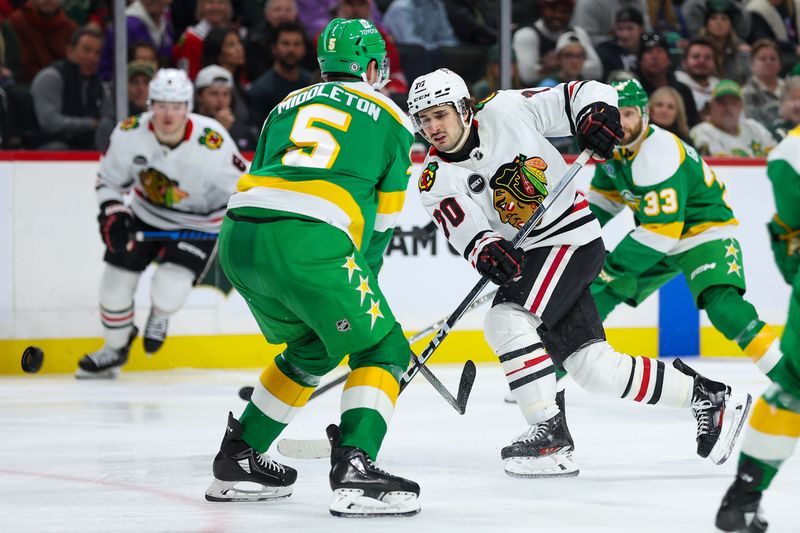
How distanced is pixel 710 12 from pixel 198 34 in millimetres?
2845

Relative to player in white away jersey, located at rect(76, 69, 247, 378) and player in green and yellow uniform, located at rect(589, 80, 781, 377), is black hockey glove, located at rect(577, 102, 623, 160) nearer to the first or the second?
player in green and yellow uniform, located at rect(589, 80, 781, 377)

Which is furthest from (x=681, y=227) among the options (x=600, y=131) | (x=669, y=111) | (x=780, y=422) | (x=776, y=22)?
(x=776, y=22)

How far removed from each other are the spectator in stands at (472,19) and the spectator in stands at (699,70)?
1.03 meters

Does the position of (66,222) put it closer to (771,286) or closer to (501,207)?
(501,207)

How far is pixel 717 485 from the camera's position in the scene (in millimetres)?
3096

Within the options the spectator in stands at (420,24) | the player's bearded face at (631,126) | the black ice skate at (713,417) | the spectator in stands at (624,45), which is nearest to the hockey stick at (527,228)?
the black ice skate at (713,417)

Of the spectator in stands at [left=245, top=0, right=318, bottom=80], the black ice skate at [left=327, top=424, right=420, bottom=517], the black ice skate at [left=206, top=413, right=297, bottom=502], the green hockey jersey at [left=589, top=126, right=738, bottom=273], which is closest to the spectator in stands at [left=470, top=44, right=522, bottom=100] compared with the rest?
the spectator in stands at [left=245, top=0, right=318, bottom=80]

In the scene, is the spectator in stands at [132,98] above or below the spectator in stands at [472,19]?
below

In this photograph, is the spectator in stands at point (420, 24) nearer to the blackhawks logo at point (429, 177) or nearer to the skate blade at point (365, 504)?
the blackhawks logo at point (429, 177)

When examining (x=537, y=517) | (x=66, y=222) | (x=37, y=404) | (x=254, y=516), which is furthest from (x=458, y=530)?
(x=66, y=222)

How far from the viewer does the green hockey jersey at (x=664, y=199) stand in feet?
13.5

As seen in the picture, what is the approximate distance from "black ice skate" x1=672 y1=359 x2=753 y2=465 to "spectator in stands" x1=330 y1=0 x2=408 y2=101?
121 inches

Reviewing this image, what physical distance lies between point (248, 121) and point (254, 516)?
3.61m

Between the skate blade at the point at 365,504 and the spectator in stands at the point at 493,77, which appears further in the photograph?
the spectator in stands at the point at 493,77
